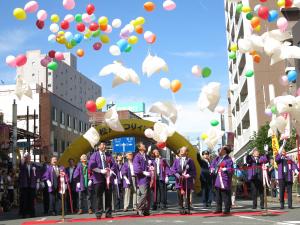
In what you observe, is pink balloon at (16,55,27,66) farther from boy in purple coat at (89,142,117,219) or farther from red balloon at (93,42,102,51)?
boy in purple coat at (89,142,117,219)

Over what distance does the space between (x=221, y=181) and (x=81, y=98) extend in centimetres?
9293

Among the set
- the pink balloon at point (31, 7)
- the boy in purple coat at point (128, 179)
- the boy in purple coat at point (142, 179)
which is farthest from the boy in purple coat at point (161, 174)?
the pink balloon at point (31, 7)

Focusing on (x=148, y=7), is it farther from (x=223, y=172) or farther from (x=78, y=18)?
(x=223, y=172)

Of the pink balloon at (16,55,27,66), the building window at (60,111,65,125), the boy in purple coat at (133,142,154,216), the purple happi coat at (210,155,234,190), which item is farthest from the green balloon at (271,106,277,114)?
the building window at (60,111,65,125)

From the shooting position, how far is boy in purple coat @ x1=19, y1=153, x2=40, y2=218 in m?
14.6

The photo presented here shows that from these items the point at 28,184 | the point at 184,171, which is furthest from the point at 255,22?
the point at 28,184

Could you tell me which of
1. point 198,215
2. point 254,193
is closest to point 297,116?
point 198,215

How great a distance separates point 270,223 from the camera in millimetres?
10195

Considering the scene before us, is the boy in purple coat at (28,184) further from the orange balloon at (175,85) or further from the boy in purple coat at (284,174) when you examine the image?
the orange balloon at (175,85)

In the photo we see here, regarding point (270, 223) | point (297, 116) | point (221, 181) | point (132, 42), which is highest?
point (132, 42)

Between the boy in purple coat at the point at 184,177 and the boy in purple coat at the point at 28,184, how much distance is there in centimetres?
426

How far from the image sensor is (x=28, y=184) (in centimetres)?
1459

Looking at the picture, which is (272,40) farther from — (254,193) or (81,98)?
(81,98)

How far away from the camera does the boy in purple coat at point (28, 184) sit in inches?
573
